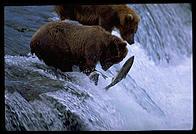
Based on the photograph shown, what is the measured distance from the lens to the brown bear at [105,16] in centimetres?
343

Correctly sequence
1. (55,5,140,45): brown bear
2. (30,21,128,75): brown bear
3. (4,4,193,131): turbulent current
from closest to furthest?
(4,4,193,131): turbulent current < (30,21,128,75): brown bear < (55,5,140,45): brown bear

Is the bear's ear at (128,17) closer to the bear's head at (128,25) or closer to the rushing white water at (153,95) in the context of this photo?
the bear's head at (128,25)

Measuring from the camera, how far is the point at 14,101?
9.19ft

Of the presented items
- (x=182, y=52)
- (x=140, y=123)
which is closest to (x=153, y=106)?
(x=140, y=123)

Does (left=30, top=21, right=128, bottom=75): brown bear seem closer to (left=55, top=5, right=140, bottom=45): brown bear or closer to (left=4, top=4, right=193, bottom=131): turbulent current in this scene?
(left=4, top=4, right=193, bottom=131): turbulent current

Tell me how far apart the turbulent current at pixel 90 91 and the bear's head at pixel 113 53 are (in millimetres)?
126

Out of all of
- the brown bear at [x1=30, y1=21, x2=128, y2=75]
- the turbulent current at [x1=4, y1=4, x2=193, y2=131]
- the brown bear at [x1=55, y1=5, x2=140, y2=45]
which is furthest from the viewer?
the brown bear at [x1=55, y1=5, x2=140, y2=45]

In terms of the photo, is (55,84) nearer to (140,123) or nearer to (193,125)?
(140,123)

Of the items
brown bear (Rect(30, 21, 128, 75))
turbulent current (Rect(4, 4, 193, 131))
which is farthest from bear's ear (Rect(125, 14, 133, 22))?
brown bear (Rect(30, 21, 128, 75))

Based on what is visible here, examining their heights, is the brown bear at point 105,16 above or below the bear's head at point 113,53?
above

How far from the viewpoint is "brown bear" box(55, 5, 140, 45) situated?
3430 mm

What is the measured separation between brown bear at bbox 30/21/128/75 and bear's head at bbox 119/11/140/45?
1.04ft

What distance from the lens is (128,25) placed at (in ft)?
11.5

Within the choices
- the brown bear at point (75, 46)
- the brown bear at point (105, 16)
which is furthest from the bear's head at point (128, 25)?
the brown bear at point (75, 46)
